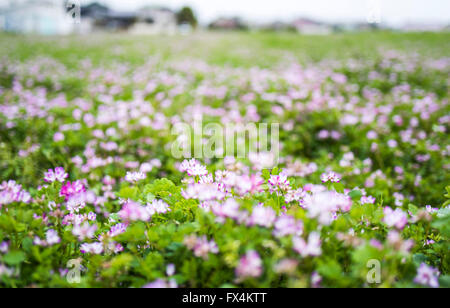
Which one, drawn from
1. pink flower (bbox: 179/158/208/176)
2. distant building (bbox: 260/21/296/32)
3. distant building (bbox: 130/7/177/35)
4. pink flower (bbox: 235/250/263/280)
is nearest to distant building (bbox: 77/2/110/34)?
distant building (bbox: 130/7/177/35)

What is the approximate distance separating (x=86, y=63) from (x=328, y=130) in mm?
7016

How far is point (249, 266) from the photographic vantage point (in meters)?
1.04

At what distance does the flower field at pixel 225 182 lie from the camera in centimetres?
118

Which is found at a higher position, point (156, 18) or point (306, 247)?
point (156, 18)

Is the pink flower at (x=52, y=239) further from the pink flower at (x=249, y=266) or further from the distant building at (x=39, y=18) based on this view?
the distant building at (x=39, y=18)

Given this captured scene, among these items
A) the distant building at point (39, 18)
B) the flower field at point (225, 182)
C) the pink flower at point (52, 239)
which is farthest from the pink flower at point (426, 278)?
the distant building at point (39, 18)

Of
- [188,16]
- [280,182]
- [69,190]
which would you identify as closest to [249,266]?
[280,182]

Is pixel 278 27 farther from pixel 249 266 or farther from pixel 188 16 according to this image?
pixel 249 266

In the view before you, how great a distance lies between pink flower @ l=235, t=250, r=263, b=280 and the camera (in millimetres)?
1033

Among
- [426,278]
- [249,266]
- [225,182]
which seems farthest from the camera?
[225,182]

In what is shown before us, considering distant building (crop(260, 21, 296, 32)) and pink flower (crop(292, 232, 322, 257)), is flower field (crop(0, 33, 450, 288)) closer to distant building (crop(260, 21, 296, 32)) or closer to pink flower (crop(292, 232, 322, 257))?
pink flower (crop(292, 232, 322, 257))

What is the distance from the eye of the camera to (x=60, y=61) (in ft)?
28.2

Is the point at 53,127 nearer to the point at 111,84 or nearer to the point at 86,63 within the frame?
the point at 111,84

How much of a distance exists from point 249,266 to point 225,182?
0.51m
